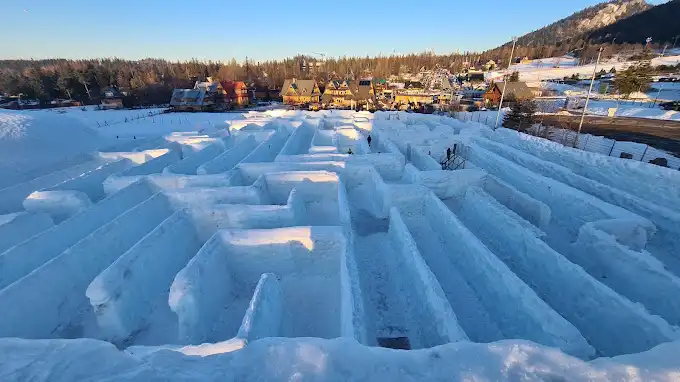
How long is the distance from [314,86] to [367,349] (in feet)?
186

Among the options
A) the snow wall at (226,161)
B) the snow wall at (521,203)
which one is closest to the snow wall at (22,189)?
the snow wall at (226,161)

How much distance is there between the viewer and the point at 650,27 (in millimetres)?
92625

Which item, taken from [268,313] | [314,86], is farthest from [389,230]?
[314,86]

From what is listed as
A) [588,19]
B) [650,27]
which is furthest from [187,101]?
[588,19]

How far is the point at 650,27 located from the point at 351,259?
138 m

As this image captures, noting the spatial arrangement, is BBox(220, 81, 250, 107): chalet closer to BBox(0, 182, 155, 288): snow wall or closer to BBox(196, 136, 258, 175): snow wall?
BBox(196, 136, 258, 175): snow wall

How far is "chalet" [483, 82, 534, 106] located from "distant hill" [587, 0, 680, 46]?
77393 millimetres

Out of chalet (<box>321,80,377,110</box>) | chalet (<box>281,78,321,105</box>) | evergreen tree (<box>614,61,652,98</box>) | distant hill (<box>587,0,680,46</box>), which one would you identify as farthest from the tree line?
evergreen tree (<box>614,61,652,98</box>)

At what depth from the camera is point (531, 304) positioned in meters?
5.39

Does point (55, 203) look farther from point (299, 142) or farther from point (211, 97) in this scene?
point (211, 97)

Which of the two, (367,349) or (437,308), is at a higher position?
(367,349)

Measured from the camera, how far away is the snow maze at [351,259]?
561cm

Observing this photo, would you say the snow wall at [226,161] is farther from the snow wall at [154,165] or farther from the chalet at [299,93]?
the chalet at [299,93]

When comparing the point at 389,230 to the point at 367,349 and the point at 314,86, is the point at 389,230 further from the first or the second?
the point at 314,86
